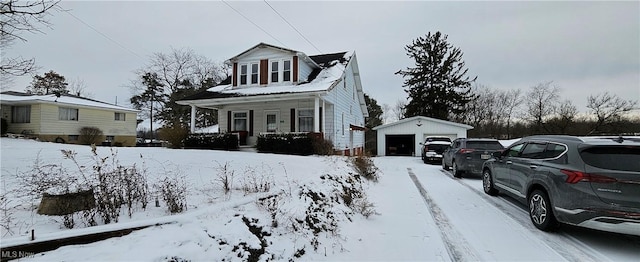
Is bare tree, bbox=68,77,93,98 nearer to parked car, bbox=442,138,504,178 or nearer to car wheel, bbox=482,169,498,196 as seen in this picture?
parked car, bbox=442,138,504,178

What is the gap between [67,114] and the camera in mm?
22547

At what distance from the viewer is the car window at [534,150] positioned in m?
5.22

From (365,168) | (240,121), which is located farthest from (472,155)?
(240,121)

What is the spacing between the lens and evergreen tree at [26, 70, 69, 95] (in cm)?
3556

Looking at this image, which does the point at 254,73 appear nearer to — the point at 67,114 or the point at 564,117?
the point at 67,114

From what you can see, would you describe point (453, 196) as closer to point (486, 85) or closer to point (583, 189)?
point (583, 189)

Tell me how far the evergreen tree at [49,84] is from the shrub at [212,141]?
3244 centimetres

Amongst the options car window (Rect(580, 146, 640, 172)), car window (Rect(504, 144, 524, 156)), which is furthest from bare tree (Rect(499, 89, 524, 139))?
car window (Rect(580, 146, 640, 172))

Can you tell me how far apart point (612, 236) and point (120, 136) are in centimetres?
3210

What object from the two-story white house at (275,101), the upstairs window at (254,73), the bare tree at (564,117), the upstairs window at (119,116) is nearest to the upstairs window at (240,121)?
the two-story white house at (275,101)

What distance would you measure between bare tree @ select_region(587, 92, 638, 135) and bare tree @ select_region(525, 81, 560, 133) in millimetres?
3880

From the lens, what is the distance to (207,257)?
9.71 feet

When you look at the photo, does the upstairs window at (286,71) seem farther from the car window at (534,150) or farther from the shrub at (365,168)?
the car window at (534,150)

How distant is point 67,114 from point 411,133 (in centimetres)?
2824
